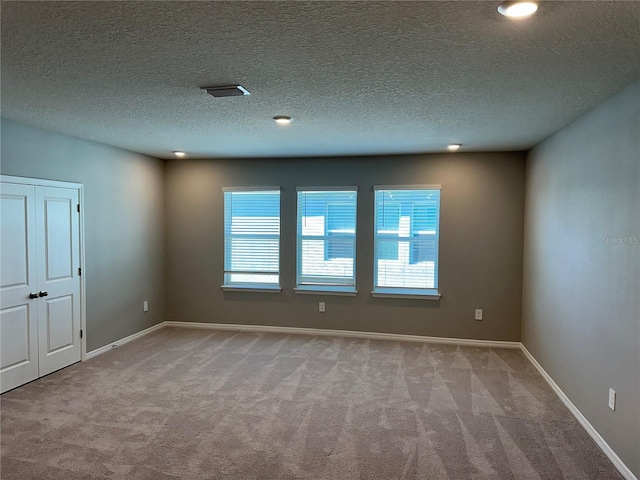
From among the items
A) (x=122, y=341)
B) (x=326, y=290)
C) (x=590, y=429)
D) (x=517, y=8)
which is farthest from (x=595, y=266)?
(x=122, y=341)

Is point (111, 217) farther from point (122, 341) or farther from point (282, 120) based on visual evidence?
point (282, 120)

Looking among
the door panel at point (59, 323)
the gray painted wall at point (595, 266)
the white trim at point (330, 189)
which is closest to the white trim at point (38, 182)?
the door panel at point (59, 323)

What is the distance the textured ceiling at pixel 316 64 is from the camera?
1775 millimetres

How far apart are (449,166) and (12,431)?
16.5 feet

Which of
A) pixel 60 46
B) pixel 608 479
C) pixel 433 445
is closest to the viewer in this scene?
pixel 60 46

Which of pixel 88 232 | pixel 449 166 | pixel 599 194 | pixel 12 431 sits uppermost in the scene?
pixel 449 166

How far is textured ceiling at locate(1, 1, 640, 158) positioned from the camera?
1775 millimetres

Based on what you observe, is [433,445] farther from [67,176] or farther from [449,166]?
[67,176]

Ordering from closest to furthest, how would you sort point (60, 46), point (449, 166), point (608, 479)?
point (60, 46), point (608, 479), point (449, 166)

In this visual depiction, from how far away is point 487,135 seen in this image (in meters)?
4.23

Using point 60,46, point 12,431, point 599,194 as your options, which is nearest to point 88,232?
point 12,431

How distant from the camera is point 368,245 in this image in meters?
5.61

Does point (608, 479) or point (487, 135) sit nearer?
point (608, 479)

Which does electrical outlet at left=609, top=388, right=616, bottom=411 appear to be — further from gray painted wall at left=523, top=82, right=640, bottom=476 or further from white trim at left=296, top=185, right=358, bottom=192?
white trim at left=296, top=185, right=358, bottom=192
